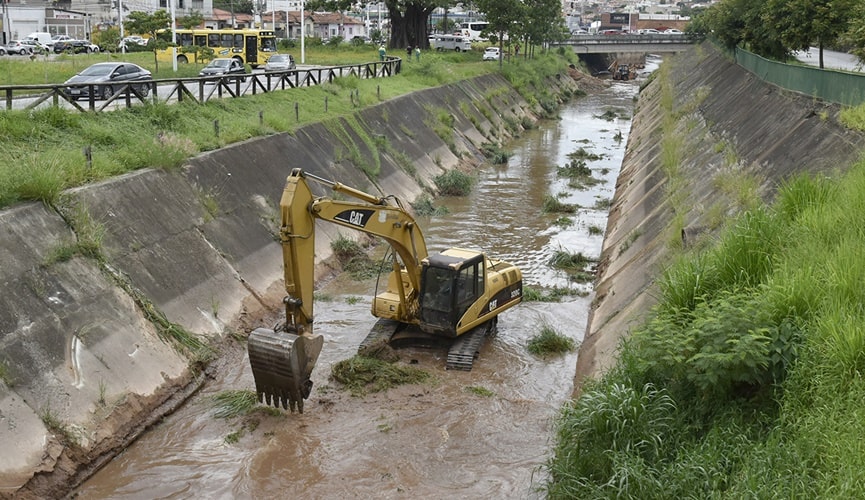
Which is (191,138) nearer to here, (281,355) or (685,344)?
(281,355)

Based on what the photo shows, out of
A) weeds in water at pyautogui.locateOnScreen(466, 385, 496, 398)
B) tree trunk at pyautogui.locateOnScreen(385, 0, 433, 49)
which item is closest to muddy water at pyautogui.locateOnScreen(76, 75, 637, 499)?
weeds in water at pyautogui.locateOnScreen(466, 385, 496, 398)

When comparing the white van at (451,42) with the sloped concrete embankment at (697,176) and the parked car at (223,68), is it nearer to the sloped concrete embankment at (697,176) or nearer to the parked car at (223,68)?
the parked car at (223,68)

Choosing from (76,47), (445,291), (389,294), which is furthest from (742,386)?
(76,47)

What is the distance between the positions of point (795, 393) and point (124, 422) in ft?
30.5

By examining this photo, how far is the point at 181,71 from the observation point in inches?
1654

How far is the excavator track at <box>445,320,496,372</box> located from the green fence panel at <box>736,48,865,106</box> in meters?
9.79

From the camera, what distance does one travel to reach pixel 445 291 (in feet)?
51.7

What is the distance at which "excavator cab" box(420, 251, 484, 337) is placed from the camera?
51.1 ft

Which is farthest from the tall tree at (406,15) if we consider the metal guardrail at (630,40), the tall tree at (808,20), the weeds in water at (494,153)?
the tall tree at (808,20)

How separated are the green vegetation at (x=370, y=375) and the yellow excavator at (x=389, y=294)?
0.80 meters

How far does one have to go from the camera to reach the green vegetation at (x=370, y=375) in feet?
48.8

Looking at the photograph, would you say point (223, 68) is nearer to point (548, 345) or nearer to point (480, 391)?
point (548, 345)

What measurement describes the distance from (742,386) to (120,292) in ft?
33.5

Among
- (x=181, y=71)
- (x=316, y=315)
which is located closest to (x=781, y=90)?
(x=316, y=315)
